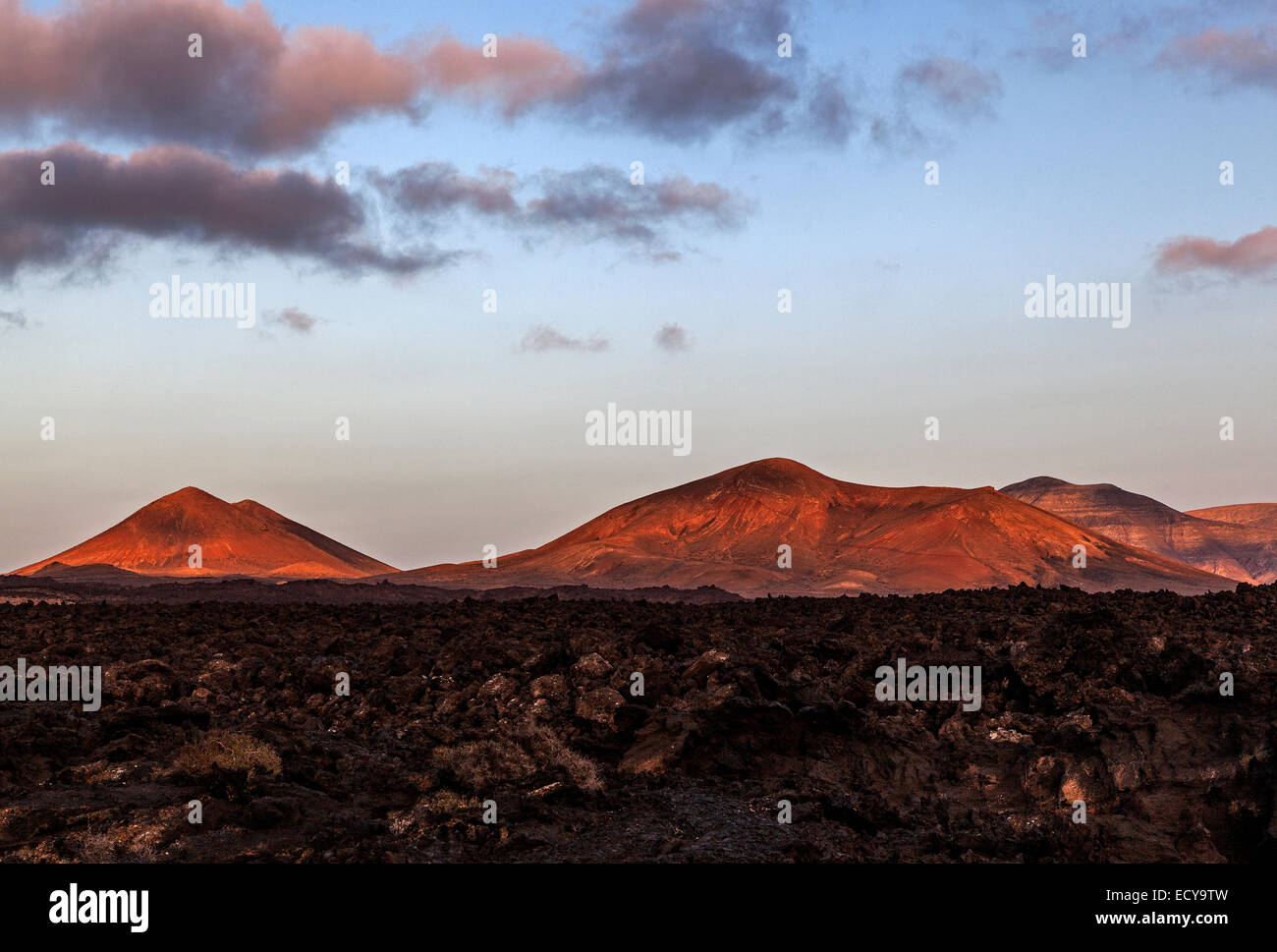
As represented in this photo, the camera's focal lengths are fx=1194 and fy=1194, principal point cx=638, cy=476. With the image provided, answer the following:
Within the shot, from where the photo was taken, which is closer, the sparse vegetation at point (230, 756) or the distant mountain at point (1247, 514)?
the sparse vegetation at point (230, 756)

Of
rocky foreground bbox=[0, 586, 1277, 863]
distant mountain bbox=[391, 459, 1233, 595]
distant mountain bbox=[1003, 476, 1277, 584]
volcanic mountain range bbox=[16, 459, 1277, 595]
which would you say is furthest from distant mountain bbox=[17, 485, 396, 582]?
rocky foreground bbox=[0, 586, 1277, 863]

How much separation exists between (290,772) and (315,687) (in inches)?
224

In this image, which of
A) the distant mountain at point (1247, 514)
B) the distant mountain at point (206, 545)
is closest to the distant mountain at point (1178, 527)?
the distant mountain at point (1247, 514)

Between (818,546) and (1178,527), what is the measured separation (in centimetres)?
8067

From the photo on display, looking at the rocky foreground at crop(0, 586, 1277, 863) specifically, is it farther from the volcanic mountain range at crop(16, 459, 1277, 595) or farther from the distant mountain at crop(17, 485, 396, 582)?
the distant mountain at crop(17, 485, 396, 582)

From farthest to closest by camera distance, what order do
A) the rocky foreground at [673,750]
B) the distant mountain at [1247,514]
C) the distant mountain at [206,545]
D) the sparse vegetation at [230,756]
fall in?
the distant mountain at [1247,514], the distant mountain at [206,545], the sparse vegetation at [230,756], the rocky foreground at [673,750]

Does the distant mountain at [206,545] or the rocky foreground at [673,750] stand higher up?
the distant mountain at [206,545]

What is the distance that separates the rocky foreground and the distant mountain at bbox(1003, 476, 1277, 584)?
5244 inches

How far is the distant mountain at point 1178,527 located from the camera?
500 feet

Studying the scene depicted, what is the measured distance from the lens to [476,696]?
1780 centimetres

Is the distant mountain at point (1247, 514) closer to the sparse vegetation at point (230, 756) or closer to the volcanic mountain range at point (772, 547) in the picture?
the volcanic mountain range at point (772, 547)

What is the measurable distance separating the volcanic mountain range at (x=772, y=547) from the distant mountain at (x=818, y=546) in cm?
22

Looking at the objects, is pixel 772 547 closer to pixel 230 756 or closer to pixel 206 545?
pixel 206 545
